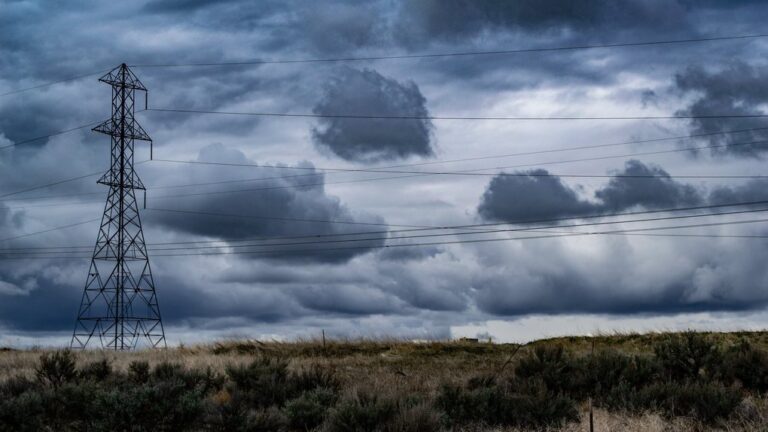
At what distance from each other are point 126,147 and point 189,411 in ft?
127

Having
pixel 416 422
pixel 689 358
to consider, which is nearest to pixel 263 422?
pixel 416 422

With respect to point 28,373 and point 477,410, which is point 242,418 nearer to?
point 477,410

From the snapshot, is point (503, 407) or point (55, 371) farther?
point (55, 371)

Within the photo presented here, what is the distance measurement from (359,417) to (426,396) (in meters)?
3.46

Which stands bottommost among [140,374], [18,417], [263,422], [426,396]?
[263,422]

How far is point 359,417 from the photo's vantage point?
1317 centimetres

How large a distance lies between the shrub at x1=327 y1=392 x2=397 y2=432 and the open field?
0.08 ft

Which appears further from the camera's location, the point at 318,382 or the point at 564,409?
the point at 318,382

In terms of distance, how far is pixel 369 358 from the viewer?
2750cm

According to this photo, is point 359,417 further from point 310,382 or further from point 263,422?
point 310,382

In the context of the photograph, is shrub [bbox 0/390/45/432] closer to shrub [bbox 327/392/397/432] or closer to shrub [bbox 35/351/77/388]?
shrub [bbox 35/351/77/388]

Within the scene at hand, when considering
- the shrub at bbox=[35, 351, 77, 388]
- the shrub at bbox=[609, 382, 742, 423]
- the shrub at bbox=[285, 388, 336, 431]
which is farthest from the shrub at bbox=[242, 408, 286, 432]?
the shrub at bbox=[35, 351, 77, 388]

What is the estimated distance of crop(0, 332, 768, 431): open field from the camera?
13.6 meters

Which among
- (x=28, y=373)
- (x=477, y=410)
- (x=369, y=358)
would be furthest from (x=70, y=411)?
(x=369, y=358)
